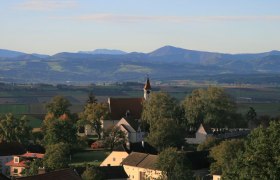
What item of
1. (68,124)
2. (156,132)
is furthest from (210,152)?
(68,124)

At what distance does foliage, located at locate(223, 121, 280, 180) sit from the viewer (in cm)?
3684

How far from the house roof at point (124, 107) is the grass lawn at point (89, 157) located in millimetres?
21323

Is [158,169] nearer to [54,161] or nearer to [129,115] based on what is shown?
[54,161]

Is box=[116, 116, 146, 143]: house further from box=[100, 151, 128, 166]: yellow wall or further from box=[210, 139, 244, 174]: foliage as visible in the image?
box=[210, 139, 244, 174]: foliage

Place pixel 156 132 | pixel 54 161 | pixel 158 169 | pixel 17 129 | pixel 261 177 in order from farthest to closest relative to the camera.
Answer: pixel 17 129
pixel 156 132
pixel 54 161
pixel 158 169
pixel 261 177

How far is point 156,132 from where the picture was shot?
8244 cm

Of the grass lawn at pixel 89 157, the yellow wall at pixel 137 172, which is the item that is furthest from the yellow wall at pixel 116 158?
the yellow wall at pixel 137 172

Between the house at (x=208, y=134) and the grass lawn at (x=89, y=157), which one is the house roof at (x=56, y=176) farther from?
the house at (x=208, y=134)

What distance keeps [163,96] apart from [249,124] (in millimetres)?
21071

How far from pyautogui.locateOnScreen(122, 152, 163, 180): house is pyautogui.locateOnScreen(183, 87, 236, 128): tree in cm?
2606

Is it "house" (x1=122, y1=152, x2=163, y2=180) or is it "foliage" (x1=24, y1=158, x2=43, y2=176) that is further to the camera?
"house" (x1=122, y1=152, x2=163, y2=180)

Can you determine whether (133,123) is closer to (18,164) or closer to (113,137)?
(113,137)

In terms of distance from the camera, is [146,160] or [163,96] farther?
[163,96]

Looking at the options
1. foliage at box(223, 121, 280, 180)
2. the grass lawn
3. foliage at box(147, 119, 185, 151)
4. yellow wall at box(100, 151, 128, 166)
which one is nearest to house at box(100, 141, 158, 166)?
yellow wall at box(100, 151, 128, 166)
